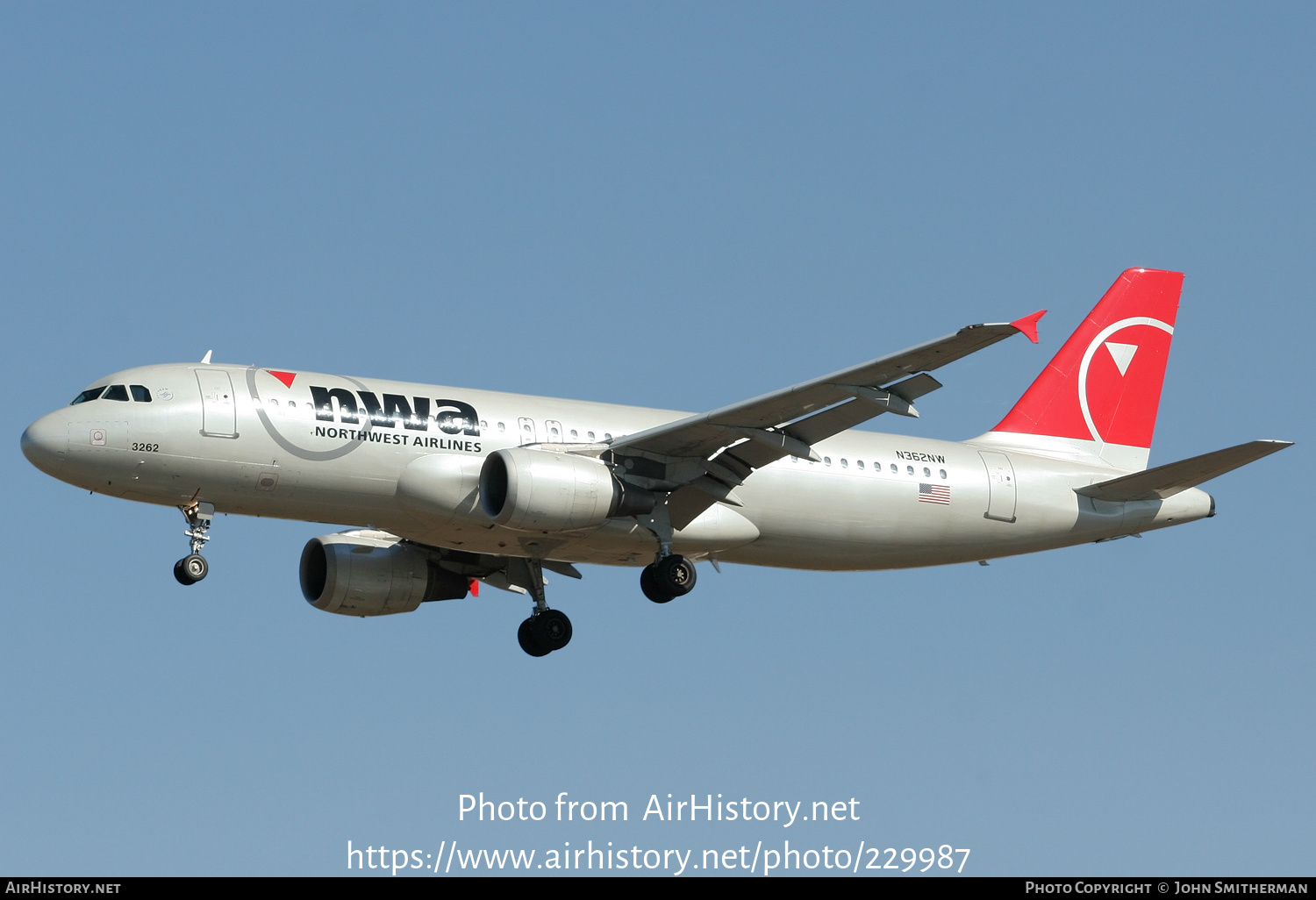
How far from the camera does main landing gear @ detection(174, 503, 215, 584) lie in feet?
101

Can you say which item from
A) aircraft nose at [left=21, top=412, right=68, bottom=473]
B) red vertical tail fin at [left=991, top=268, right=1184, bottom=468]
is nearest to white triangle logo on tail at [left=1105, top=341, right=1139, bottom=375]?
red vertical tail fin at [left=991, top=268, right=1184, bottom=468]

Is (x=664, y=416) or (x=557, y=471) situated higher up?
(x=664, y=416)

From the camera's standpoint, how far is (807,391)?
3041 cm

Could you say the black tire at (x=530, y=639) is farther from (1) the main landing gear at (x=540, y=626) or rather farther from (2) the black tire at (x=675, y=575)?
(2) the black tire at (x=675, y=575)

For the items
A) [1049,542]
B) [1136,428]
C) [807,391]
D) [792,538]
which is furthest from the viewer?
[1136,428]

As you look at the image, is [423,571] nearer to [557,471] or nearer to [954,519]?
[557,471]

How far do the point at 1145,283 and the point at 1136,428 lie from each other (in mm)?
3809

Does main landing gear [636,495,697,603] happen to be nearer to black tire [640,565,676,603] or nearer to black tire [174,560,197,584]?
black tire [640,565,676,603]

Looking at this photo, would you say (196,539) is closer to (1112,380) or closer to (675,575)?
(675,575)

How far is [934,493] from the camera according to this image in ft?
118

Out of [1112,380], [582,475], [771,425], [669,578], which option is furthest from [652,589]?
[1112,380]

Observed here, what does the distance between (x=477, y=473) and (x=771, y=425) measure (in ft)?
17.9

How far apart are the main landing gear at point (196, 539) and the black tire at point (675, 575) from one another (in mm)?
8310

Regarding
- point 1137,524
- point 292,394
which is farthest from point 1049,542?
point 292,394
